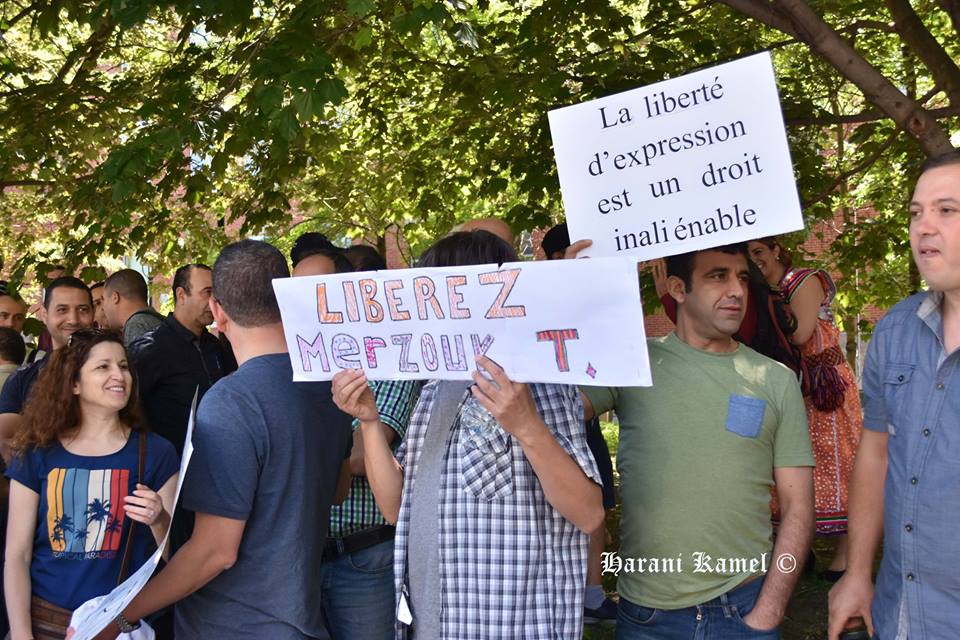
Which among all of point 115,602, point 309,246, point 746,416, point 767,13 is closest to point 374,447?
point 115,602

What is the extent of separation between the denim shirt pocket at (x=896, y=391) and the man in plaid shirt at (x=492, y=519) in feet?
2.59

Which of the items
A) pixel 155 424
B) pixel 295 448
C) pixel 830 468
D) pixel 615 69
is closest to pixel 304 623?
pixel 295 448

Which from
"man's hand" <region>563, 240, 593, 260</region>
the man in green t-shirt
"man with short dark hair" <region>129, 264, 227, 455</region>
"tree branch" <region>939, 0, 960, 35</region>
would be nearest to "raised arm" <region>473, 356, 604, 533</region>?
the man in green t-shirt

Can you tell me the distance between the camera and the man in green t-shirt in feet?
9.61

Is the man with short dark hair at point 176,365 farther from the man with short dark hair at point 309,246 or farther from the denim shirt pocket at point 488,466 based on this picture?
the denim shirt pocket at point 488,466

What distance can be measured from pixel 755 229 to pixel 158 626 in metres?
2.84

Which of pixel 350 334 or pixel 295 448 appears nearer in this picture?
pixel 350 334

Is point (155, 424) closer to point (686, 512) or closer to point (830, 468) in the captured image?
point (686, 512)

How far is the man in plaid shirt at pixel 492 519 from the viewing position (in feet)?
8.25

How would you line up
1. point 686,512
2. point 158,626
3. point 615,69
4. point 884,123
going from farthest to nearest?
point 884,123
point 615,69
point 158,626
point 686,512

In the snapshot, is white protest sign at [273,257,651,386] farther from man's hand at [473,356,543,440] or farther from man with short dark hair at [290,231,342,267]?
man with short dark hair at [290,231,342,267]

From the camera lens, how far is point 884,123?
10047 mm

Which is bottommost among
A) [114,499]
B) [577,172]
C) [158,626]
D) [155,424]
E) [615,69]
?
[158,626]

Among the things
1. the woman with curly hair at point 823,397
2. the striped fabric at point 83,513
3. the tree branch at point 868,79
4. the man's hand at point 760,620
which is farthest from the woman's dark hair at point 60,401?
the tree branch at point 868,79
